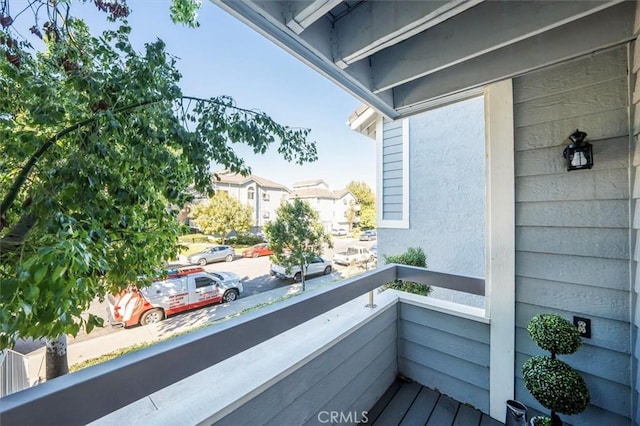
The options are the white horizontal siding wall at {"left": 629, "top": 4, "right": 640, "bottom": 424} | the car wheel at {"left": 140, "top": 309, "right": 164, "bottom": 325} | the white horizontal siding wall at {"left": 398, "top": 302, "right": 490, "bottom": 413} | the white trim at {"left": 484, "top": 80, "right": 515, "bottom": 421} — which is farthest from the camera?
the car wheel at {"left": 140, "top": 309, "right": 164, "bottom": 325}

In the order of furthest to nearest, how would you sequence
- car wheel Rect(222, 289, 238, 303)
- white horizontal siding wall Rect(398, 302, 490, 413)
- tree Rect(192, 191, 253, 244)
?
car wheel Rect(222, 289, 238, 303) < tree Rect(192, 191, 253, 244) < white horizontal siding wall Rect(398, 302, 490, 413)

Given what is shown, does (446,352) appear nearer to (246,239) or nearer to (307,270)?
(246,239)

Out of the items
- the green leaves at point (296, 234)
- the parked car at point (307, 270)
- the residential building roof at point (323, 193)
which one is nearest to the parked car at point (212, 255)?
the parked car at point (307, 270)

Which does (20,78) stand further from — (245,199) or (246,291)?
(246,291)

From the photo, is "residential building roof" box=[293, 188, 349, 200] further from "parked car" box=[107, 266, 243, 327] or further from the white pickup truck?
"parked car" box=[107, 266, 243, 327]

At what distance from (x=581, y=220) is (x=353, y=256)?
117 inches

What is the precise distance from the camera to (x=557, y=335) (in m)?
Answer: 1.29

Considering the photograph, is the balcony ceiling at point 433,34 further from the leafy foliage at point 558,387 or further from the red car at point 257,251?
the red car at point 257,251

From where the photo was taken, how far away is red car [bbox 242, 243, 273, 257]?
2761 millimetres

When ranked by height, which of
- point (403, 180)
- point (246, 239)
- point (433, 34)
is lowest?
point (246, 239)

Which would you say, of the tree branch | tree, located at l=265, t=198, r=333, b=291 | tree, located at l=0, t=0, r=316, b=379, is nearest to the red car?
tree, located at l=265, t=198, r=333, b=291

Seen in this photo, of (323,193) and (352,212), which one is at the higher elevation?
(323,193)

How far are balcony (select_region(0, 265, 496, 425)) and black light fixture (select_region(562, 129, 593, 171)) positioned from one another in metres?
0.87

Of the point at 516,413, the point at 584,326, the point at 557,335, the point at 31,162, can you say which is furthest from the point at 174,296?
the point at 584,326
